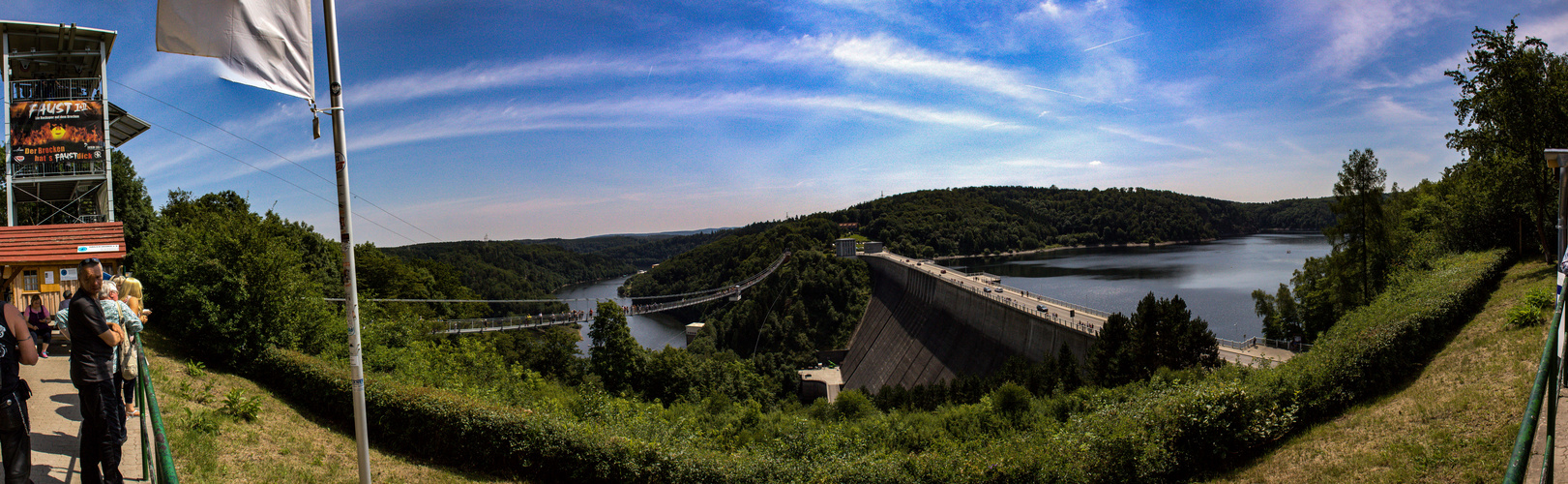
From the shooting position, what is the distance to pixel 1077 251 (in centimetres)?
11906

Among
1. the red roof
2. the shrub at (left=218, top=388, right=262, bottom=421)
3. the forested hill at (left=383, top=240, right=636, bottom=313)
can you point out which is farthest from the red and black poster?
the forested hill at (left=383, top=240, right=636, bottom=313)

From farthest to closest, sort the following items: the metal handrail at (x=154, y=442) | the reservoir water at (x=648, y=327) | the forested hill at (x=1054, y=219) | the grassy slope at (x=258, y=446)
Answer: the forested hill at (x=1054, y=219) → the reservoir water at (x=648, y=327) → the grassy slope at (x=258, y=446) → the metal handrail at (x=154, y=442)

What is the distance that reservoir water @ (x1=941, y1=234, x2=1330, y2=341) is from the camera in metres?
49.4

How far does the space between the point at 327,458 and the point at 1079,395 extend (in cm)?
1582

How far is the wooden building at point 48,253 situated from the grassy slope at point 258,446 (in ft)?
5.93

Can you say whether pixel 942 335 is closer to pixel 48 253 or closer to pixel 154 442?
pixel 48 253

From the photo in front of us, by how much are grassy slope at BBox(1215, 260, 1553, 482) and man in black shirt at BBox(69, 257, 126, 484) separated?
11033 mm

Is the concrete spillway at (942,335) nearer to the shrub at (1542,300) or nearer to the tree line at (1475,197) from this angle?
the tree line at (1475,197)

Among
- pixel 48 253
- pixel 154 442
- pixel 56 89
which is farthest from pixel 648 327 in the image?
pixel 154 442

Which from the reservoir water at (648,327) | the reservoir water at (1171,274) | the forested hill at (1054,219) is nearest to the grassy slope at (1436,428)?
the reservoir water at (1171,274)

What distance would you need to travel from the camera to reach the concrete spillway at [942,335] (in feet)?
98.7

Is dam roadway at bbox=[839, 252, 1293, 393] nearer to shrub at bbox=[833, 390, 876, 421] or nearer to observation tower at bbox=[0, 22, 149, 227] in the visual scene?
shrub at bbox=[833, 390, 876, 421]

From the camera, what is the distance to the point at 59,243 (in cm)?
931

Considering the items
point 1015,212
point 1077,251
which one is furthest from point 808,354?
point 1015,212
